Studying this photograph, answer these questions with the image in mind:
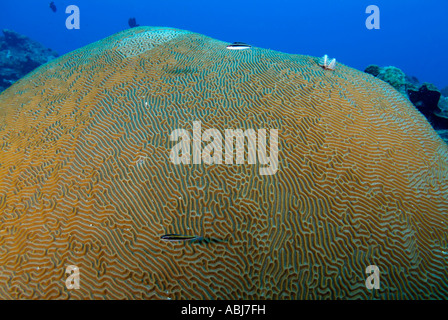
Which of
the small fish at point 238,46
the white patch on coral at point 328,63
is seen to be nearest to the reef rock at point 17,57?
the small fish at point 238,46

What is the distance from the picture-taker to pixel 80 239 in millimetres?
2119

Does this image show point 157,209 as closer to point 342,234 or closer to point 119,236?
point 119,236

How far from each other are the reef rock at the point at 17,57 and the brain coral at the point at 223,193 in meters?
13.5

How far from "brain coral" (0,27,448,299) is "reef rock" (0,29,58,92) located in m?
13.5

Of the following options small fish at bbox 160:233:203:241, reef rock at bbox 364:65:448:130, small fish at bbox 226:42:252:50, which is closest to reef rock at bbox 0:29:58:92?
small fish at bbox 226:42:252:50

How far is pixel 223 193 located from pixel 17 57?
18.6 m

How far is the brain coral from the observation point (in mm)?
1969

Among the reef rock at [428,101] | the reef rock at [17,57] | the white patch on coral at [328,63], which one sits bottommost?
the white patch on coral at [328,63]

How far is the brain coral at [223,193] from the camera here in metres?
1.97

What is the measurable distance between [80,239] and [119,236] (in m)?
0.35

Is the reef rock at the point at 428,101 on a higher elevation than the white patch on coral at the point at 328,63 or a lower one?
higher

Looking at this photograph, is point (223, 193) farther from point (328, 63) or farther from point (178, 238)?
point (328, 63)

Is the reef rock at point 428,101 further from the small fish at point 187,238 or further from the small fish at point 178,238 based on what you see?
the small fish at point 178,238

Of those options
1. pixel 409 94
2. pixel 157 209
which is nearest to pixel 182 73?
pixel 157 209
